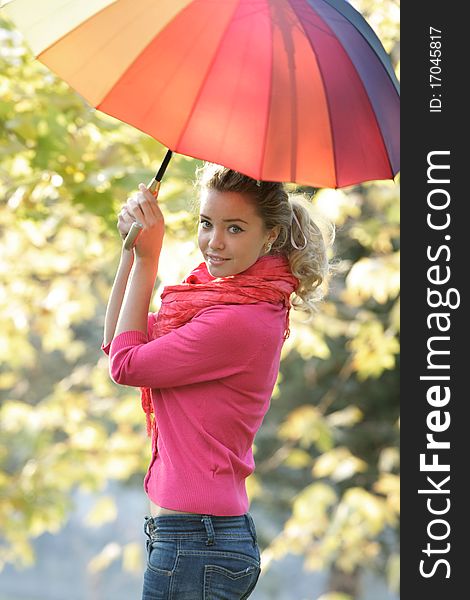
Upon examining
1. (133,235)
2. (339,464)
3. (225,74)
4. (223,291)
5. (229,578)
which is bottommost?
(229,578)

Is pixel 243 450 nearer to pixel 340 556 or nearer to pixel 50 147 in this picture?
pixel 50 147

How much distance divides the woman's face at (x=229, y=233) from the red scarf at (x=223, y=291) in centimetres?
3

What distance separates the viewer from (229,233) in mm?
2332

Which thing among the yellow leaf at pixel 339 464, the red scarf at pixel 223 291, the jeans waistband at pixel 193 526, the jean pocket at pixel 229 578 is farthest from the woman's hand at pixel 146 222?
the yellow leaf at pixel 339 464

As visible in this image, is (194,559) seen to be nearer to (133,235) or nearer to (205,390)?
(205,390)

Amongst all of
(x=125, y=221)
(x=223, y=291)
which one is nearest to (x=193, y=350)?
(x=223, y=291)

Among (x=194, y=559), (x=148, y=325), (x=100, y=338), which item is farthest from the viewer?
(x=100, y=338)

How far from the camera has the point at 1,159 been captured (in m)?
4.05

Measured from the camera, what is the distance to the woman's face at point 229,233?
2326 mm

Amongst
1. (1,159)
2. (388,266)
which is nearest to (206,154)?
(1,159)

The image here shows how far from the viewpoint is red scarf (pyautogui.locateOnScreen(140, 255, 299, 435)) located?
2316 mm

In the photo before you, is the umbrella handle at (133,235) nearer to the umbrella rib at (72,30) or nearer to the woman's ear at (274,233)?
the woman's ear at (274,233)

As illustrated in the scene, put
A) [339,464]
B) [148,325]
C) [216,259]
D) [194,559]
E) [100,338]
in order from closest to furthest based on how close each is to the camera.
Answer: [194,559], [216,259], [148,325], [339,464], [100,338]

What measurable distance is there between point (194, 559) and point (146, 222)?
2.48 ft
